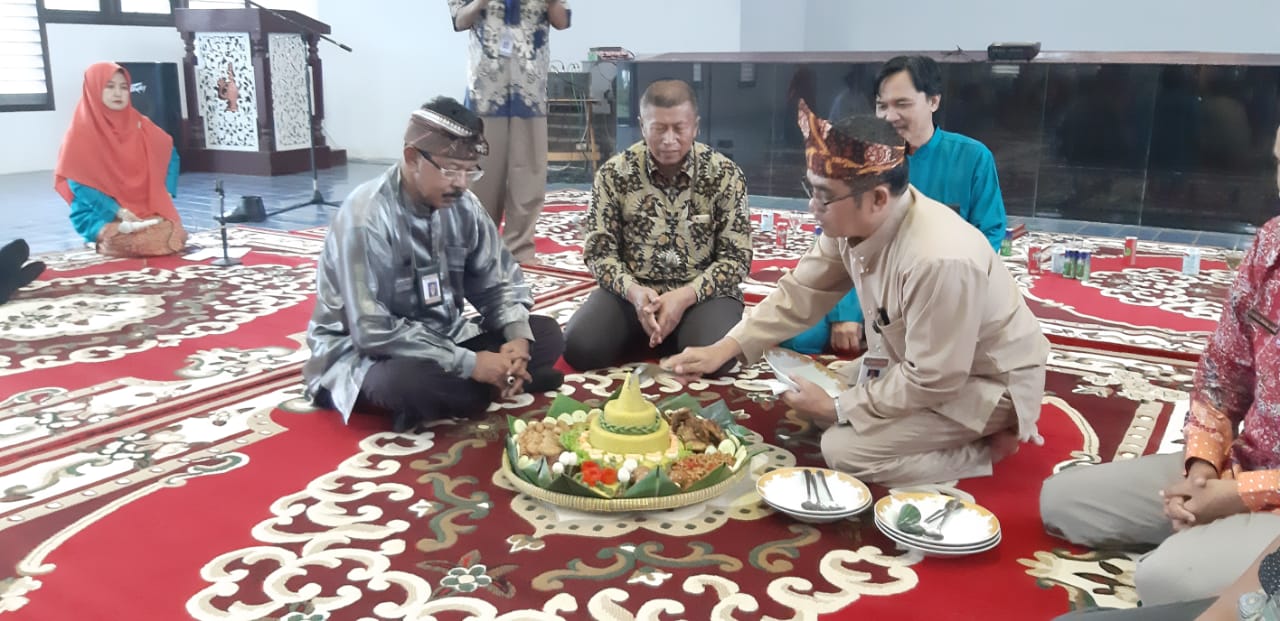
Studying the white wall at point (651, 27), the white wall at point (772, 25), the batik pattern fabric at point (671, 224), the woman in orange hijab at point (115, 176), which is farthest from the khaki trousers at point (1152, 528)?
the white wall at point (772, 25)

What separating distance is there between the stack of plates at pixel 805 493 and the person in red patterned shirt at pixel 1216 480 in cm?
41

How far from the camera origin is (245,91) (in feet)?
28.2

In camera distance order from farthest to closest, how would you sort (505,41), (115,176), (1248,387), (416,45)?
(416,45) < (115,176) < (505,41) < (1248,387)

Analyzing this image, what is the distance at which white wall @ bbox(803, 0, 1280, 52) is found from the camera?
8508 millimetres

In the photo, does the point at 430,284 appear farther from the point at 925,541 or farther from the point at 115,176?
Result: the point at 115,176

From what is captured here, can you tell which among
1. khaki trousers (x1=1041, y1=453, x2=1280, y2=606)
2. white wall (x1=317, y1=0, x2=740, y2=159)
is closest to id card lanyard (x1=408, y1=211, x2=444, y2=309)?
khaki trousers (x1=1041, y1=453, x2=1280, y2=606)

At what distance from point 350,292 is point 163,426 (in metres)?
0.66

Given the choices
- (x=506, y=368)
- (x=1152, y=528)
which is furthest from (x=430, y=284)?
(x=1152, y=528)

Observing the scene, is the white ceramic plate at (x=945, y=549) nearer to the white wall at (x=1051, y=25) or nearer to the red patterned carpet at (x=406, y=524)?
the red patterned carpet at (x=406, y=524)

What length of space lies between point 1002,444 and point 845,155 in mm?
840

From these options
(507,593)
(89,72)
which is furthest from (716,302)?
(89,72)

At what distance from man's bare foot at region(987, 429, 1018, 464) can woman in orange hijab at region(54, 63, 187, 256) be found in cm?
418

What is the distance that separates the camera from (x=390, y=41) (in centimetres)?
969

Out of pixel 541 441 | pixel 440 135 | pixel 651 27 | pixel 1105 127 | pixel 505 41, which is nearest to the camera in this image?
pixel 541 441
